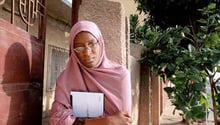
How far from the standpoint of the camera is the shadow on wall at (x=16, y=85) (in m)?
1.39

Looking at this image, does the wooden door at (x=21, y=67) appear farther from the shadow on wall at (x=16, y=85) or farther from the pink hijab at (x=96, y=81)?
the pink hijab at (x=96, y=81)

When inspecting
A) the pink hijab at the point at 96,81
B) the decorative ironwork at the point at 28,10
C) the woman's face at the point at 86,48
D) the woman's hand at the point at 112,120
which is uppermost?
the decorative ironwork at the point at 28,10

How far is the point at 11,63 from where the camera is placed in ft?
4.73

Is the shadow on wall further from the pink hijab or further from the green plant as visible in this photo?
the green plant

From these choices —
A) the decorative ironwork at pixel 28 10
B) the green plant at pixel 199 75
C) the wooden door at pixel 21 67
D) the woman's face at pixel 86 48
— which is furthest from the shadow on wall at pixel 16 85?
the green plant at pixel 199 75

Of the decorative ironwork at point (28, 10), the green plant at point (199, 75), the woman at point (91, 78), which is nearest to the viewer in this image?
the woman at point (91, 78)

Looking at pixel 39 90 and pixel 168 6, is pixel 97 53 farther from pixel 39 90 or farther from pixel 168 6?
pixel 168 6

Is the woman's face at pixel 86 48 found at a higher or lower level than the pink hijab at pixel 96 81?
higher

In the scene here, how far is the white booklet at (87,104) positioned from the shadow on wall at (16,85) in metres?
0.28

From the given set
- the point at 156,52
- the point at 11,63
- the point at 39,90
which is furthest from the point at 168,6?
the point at 11,63


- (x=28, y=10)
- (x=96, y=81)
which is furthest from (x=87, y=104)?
(x=28, y=10)

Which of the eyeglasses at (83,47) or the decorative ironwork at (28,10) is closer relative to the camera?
the eyeglasses at (83,47)

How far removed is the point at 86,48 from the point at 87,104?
27 centimetres

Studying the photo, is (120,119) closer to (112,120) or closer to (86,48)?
(112,120)
